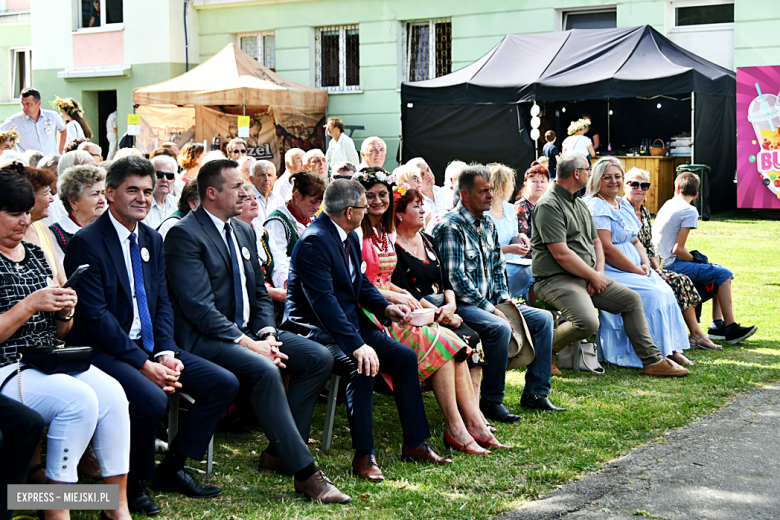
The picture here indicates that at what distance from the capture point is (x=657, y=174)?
1622 centimetres

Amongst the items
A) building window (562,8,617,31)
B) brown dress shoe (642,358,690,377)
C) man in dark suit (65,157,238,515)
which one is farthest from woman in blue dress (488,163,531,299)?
building window (562,8,617,31)

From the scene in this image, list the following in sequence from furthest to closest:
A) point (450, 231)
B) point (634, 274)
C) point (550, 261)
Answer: point (634, 274)
point (550, 261)
point (450, 231)

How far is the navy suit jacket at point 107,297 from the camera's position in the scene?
4.02 meters

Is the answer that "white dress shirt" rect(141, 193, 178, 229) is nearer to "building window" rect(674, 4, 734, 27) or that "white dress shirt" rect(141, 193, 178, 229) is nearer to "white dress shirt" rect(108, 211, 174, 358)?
"white dress shirt" rect(108, 211, 174, 358)

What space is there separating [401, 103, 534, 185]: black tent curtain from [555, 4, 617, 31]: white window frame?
114 inches

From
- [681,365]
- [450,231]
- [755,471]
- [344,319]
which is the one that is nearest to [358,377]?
[344,319]

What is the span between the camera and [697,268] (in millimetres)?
8094

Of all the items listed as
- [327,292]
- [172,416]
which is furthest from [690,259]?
[172,416]

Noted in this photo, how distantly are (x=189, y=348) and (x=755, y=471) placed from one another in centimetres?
301

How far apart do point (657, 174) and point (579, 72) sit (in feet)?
8.14

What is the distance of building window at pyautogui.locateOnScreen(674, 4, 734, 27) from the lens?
56.0 feet

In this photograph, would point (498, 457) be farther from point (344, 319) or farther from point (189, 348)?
point (189, 348)

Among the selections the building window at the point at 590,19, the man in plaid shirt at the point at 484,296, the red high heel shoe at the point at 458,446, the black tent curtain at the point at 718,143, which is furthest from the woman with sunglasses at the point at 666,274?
the building window at the point at 590,19

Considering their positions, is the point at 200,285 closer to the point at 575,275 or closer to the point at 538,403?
the point at 538,403
